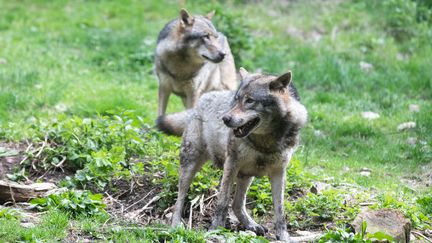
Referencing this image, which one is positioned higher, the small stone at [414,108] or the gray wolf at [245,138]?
the gray wolf at [245,138]

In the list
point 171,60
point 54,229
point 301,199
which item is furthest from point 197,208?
point 171,60

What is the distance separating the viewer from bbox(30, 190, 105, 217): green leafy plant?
6496mm

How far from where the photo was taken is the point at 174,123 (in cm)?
768

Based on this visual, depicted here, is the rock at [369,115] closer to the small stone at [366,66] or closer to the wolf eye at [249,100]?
the small stone at [366,66]

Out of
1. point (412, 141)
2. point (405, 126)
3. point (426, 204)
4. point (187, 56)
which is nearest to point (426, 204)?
point (426, 204)

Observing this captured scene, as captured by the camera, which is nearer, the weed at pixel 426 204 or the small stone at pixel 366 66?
the weed at pixel 426 204

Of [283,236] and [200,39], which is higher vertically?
[200,39]

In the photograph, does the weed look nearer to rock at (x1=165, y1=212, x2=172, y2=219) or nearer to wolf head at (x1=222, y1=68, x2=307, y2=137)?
wolf head at (x1=222, y1=68, x2=307, y2=137)

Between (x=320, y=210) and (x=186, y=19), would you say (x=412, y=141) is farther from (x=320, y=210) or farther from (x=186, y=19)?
(x=186, y=19)

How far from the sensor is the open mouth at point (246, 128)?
620cm

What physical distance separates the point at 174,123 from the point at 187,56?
268cm

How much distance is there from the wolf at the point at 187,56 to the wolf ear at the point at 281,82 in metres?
3.66

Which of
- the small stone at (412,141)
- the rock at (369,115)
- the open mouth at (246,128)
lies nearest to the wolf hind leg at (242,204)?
the open mouth at (246,128)

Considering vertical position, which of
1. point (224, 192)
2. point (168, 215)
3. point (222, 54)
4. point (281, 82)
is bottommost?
point (168, 215)
